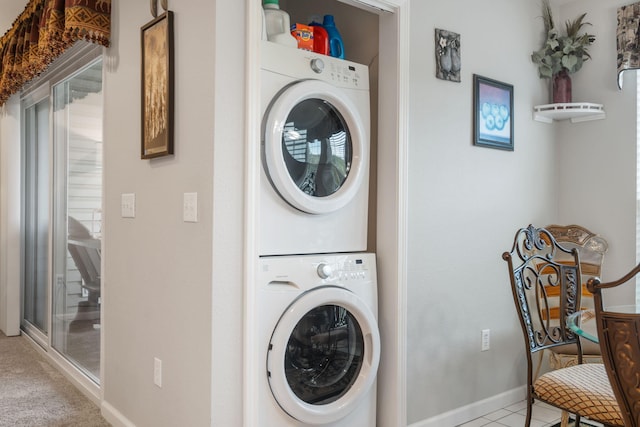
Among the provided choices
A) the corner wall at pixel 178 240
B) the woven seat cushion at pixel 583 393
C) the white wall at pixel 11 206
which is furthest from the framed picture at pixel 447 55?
the white wall at pixel 11 206

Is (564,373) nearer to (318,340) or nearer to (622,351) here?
(622,351)

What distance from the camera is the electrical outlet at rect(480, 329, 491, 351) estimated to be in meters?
2.78

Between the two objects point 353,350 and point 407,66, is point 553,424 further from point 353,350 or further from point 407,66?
point 407,66

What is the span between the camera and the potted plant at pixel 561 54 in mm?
3049

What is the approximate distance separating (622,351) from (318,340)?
1.19 metres

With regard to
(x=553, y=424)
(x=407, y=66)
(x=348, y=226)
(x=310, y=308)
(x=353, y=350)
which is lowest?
(x=553, y=424)

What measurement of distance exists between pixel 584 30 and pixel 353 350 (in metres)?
2.44

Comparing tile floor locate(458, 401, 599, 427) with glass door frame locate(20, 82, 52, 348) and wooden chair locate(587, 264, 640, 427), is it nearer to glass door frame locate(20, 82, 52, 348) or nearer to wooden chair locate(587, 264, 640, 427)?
wooden chair locate(587, 264, 640, 427)

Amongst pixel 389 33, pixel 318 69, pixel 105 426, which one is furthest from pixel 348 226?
pixel 105 426

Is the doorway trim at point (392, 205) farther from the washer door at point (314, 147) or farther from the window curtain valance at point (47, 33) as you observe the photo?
the window curtain valance at point (47, 33)

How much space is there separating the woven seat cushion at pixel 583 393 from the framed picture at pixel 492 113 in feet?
4.12

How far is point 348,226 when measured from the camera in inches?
89.4

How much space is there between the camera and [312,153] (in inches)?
84.9

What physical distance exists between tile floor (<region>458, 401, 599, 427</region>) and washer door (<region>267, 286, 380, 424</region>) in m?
0.80
